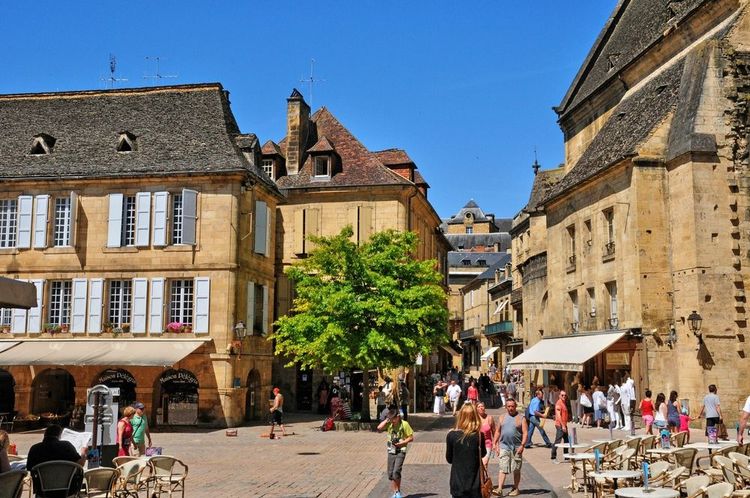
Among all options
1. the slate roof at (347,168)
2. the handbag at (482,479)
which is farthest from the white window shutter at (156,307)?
the handbag at (482,479)

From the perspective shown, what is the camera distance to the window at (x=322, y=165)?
33.6 m

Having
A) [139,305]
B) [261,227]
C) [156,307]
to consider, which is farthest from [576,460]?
[261,227]

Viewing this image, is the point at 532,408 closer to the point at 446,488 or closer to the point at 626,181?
the point at 446,488

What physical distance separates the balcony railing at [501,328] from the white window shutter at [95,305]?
32.2 m

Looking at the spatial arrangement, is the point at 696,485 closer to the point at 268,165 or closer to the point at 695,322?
the point at 695,322

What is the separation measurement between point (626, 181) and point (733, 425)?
7.75 m

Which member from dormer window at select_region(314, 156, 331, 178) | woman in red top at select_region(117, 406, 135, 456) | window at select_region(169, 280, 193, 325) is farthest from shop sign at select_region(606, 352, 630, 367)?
woman in red top at select_region(117, 406, 135, 456)

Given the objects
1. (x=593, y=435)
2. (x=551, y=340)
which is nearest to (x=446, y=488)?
(x=593, y=435)

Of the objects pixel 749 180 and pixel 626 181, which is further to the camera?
pixel 626 181

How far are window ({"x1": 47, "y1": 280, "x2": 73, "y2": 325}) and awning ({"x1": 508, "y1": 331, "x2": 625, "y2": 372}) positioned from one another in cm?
1541

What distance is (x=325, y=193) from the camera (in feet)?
109

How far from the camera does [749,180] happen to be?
72.9 ft

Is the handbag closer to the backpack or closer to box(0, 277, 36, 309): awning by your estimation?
box(0, 277, 36, 309): awning

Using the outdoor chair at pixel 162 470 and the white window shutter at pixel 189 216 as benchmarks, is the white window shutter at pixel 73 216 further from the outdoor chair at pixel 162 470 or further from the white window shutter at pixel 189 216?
the outdoor chair at pixel 162 470
